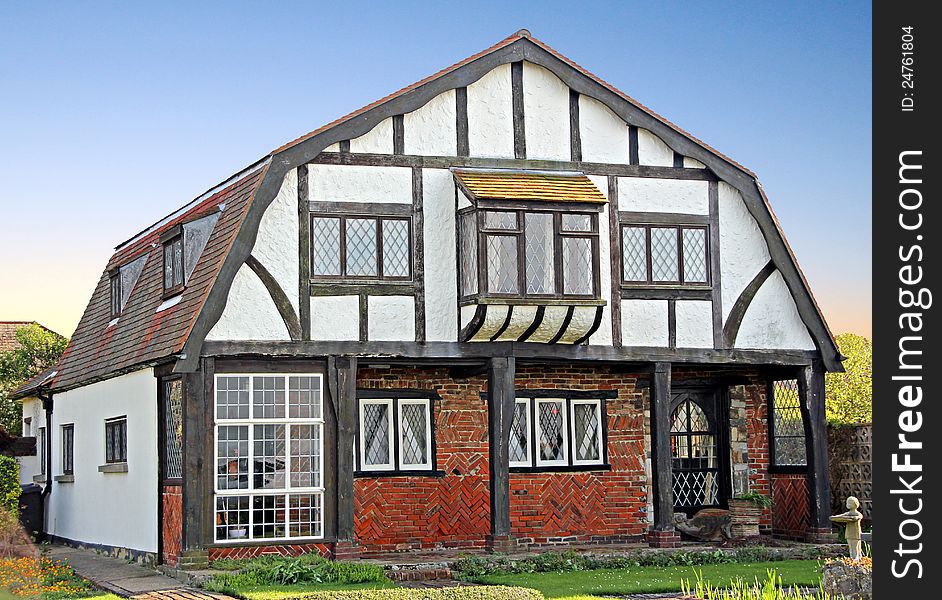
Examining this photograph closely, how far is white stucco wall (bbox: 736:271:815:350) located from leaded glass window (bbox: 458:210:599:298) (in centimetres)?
315

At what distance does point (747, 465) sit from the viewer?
23.2 metres

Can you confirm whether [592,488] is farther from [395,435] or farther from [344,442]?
[344,442]

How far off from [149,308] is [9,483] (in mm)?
6094

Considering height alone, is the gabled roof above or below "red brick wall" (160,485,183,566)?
above

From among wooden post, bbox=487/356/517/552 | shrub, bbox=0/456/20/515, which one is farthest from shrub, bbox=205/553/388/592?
shrub, bbox=0/456/20/515

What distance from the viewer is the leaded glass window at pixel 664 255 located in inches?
801

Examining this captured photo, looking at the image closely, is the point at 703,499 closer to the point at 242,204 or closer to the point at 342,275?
the point at 342,275

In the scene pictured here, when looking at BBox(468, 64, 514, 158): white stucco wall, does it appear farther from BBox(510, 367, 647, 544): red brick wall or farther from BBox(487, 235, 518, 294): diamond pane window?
BBox(510, 367, 647, 544): red brick wall

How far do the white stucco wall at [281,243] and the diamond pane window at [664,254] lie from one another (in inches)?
221

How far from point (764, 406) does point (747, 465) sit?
1094 mm

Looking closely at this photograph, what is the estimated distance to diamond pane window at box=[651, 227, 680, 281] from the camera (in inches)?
805

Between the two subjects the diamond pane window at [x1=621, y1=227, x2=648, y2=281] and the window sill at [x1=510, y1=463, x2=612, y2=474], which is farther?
the window sill at [x1=510, y1=463, x2=612, y2=474]
